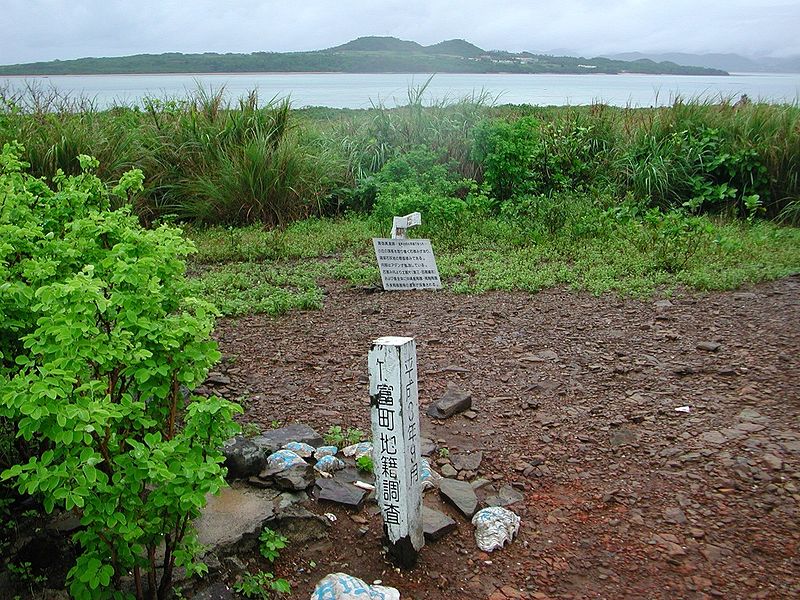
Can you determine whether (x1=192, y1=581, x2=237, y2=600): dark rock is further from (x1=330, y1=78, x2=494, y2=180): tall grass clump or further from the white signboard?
(x1=330, y1=78, x2=494, y2=180): tall grass clump

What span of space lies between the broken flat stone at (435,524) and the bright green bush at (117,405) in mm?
887

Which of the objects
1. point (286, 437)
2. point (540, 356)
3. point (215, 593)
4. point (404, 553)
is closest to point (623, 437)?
point (540, 356)

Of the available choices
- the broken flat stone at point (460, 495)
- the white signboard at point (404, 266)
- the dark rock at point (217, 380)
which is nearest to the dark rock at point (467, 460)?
the broken flat stone at point (460, 495)

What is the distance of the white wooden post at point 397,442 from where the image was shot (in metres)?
2.60

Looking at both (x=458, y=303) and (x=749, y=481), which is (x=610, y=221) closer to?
(x=458, y=303)

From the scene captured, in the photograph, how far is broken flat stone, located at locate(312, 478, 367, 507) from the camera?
3043 mm

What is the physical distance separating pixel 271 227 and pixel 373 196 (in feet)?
4.96

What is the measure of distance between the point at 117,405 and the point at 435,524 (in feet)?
4.45

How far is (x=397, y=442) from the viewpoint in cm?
264

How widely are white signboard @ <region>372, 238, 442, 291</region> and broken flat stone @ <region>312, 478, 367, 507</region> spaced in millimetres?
3071

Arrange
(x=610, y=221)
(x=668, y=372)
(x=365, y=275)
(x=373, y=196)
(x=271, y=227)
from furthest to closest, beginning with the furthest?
(x=373, y=196), (x=271, y=227), (x=610, y=221), (x=365, y=275), (x=668, y=372)

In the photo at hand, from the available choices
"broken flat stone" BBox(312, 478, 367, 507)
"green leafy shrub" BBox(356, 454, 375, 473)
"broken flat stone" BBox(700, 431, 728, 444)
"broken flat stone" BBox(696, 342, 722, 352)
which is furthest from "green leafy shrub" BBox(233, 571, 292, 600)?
"broken flat stone" BBox(696, 342, 722, 352)

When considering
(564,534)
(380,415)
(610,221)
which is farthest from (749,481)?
(610,221)

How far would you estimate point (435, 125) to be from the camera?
1092cm
